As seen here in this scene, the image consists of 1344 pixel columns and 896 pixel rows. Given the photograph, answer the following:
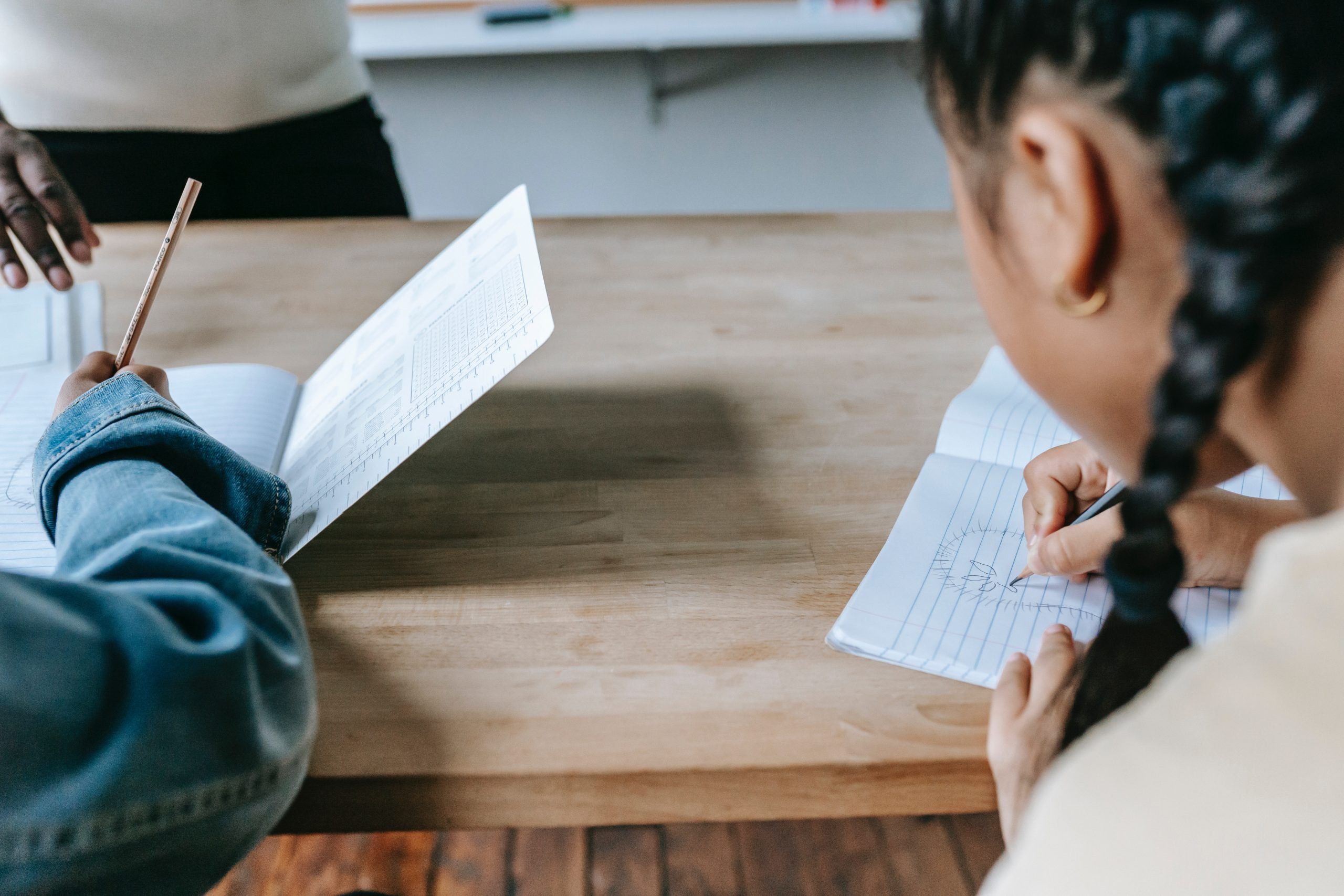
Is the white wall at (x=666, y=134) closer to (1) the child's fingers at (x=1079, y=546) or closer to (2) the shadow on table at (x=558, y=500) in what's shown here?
(2) the shadow on table at (x=558, y=500)

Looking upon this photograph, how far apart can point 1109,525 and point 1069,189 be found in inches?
9.8

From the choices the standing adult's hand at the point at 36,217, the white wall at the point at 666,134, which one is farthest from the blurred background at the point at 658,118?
the standing adult's hand at the point at 36,217

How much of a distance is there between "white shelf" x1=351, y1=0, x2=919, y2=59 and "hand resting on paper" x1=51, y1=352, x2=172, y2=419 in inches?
51.4

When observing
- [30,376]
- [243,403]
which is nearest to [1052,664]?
[243,403]

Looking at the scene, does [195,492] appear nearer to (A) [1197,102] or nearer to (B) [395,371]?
(B) [395,371]

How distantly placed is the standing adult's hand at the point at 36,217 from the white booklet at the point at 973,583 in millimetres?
688

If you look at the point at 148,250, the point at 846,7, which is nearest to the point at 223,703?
the point at 148,250

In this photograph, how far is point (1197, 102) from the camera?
27 cm

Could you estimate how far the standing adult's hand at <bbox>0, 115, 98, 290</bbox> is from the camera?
77cm

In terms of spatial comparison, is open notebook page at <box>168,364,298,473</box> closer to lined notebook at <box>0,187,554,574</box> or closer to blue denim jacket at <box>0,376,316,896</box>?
lined notebook at <box>0,187,554,574</box>

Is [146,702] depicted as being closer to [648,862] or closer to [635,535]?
[635,535]

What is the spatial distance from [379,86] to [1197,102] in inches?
80.6

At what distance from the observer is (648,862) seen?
3.55 feet

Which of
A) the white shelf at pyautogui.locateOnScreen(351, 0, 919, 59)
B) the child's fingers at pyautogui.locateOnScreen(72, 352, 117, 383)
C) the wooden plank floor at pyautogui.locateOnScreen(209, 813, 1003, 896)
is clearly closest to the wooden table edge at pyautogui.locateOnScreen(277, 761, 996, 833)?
the child's fingers at pyautogui.locateOnScreen(72, 352, 117, 383)
